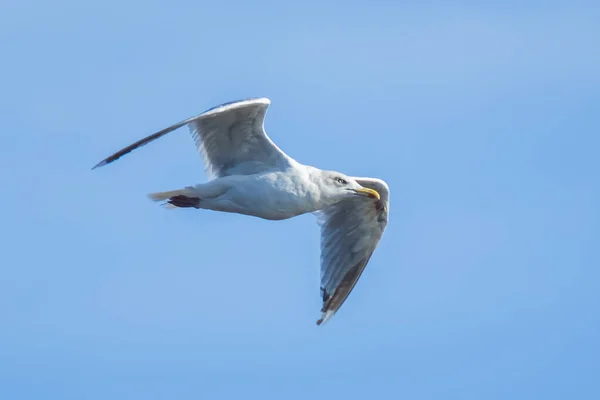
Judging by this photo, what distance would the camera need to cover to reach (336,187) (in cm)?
1209

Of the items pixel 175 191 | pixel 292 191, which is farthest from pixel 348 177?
pixel 175 191

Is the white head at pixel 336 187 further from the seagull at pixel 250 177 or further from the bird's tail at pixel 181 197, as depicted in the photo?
the bird's tail at pixel 181 197

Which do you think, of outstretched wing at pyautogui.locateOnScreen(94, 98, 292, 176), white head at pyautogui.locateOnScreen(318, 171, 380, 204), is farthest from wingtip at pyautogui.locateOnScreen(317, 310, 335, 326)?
outstretched wing at pyautogui.locateOnScreen(94, 98, 292, 176)

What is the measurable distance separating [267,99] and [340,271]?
296 centimetres

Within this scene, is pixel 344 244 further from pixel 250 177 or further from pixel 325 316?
pixel 250 177

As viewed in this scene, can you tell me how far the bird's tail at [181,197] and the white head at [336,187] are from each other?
4.12 ft

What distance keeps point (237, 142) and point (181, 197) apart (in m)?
0.78

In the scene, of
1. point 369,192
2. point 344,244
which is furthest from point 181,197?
point 344,244

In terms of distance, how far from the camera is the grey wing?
13492 mm

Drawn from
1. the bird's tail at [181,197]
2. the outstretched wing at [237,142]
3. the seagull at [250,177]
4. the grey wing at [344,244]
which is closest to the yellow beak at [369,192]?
the seagull at [250,177]

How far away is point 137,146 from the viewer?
1065 centimetres

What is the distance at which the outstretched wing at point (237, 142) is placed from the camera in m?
11.6

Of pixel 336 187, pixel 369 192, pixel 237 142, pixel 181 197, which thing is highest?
pixel 237 142

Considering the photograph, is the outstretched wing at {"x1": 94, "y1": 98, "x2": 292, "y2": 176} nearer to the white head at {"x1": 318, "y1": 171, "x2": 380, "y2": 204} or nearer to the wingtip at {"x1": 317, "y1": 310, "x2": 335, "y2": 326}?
the white head at {"x1": 318, "y1": 171, "x2": 380, "y2": 204}
